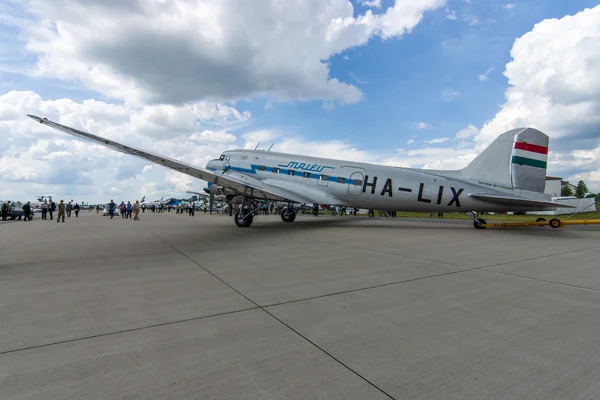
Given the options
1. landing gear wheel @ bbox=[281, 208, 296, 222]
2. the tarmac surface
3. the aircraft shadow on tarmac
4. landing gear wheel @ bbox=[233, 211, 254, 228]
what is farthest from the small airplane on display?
the tarmac surface

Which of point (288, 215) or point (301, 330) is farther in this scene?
point (288, 215)

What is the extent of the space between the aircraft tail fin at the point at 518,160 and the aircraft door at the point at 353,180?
5184 millimetres

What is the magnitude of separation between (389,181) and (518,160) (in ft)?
16.7

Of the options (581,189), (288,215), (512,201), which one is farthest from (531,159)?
(581,189)

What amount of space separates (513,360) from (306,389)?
5.64 feet

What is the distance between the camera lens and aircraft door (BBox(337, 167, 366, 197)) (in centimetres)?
1404

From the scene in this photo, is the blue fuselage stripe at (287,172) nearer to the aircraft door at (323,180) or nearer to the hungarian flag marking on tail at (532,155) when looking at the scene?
the aircraft door at (323,180)

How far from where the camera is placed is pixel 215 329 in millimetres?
2963

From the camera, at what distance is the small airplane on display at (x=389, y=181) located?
11.8m

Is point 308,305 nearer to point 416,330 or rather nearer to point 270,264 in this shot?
point 416,330

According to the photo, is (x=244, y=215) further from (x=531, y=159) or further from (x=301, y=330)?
(x=531, y=159)

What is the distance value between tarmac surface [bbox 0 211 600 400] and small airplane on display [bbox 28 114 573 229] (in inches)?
→ 243

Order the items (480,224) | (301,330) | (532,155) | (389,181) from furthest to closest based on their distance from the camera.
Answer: (389,181), (480,224), (532,155), (301,330)

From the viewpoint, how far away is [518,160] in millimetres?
11914
